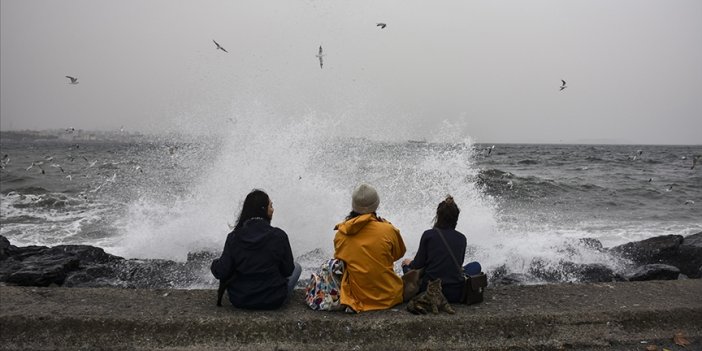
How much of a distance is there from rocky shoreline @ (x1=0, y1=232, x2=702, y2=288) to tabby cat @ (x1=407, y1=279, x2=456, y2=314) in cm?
281

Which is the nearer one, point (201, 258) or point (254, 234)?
point (254, 234)

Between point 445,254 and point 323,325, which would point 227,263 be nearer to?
point 323,325

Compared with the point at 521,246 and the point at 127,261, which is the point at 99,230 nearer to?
the point at 127,261

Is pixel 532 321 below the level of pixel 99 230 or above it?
above

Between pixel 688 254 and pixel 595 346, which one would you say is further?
pixel 688 254

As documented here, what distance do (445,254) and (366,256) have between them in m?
0.64

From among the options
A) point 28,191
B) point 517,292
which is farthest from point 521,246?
point 28,191

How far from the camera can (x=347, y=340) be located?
3434mm

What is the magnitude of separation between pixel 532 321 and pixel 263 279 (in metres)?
2.02

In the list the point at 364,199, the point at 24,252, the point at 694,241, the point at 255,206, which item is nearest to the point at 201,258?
the point at 24,252

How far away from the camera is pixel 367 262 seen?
377cm

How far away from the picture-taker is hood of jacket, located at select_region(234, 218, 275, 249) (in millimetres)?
3670

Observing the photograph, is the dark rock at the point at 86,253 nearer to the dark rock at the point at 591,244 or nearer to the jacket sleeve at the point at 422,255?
the jacket sleeve at the point at 422,255

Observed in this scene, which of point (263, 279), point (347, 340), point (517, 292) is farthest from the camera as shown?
point (517, 292)
